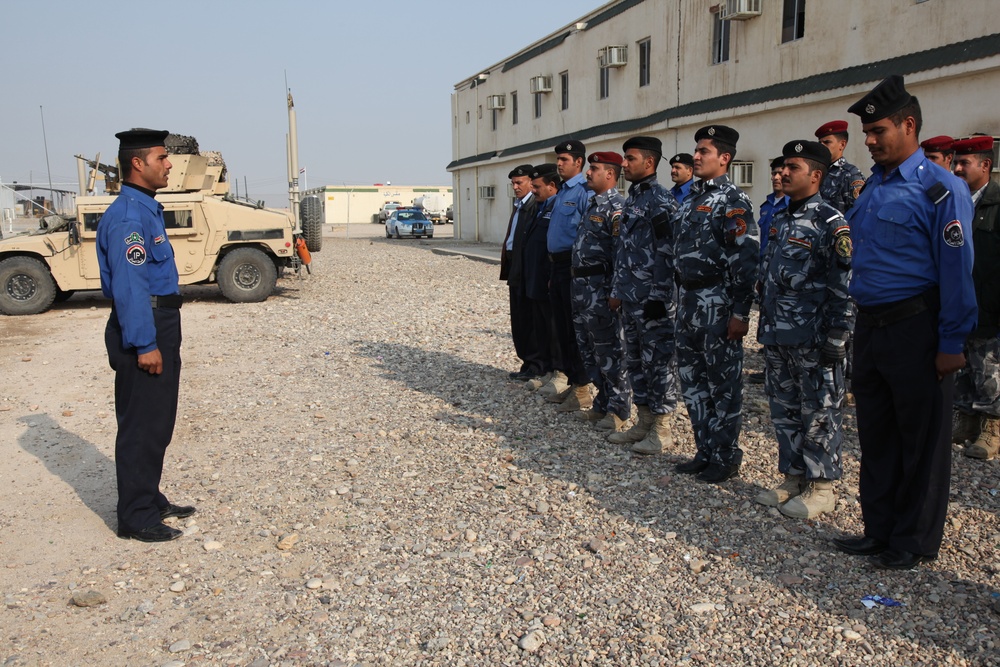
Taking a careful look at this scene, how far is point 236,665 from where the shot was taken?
2928 millimetres

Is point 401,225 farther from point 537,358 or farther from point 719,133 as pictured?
point 719,133

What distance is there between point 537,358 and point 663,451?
2231mm

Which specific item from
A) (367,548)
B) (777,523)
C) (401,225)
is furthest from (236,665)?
(401,225)

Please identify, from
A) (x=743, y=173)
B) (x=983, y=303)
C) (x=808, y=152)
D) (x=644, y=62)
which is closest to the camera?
(x=808, y=152)

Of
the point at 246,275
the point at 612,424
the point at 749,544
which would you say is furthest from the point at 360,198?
the point at 749,544

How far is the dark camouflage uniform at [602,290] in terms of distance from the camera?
5.54 meters

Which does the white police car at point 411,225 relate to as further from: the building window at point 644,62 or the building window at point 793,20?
the building window at point 793,20

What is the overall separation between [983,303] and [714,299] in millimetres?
1737

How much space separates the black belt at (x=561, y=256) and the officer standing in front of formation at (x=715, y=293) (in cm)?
153

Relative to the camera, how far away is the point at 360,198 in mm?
64062

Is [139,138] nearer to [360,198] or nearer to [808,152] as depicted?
[808,152]

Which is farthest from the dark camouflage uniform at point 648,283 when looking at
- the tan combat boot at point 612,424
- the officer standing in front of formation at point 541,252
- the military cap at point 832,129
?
the military cap at point 832,129

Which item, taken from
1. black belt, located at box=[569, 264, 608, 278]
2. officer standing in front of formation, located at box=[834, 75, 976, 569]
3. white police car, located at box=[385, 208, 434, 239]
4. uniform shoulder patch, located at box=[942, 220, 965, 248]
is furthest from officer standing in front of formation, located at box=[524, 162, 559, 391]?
white police car, located at box=[385, 208, 434, 239]

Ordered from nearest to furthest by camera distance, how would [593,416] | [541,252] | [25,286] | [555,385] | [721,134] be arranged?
1. [721,134]
2. [593,416]
3. [541,252]
4. [555,385]
5. [25,286]
